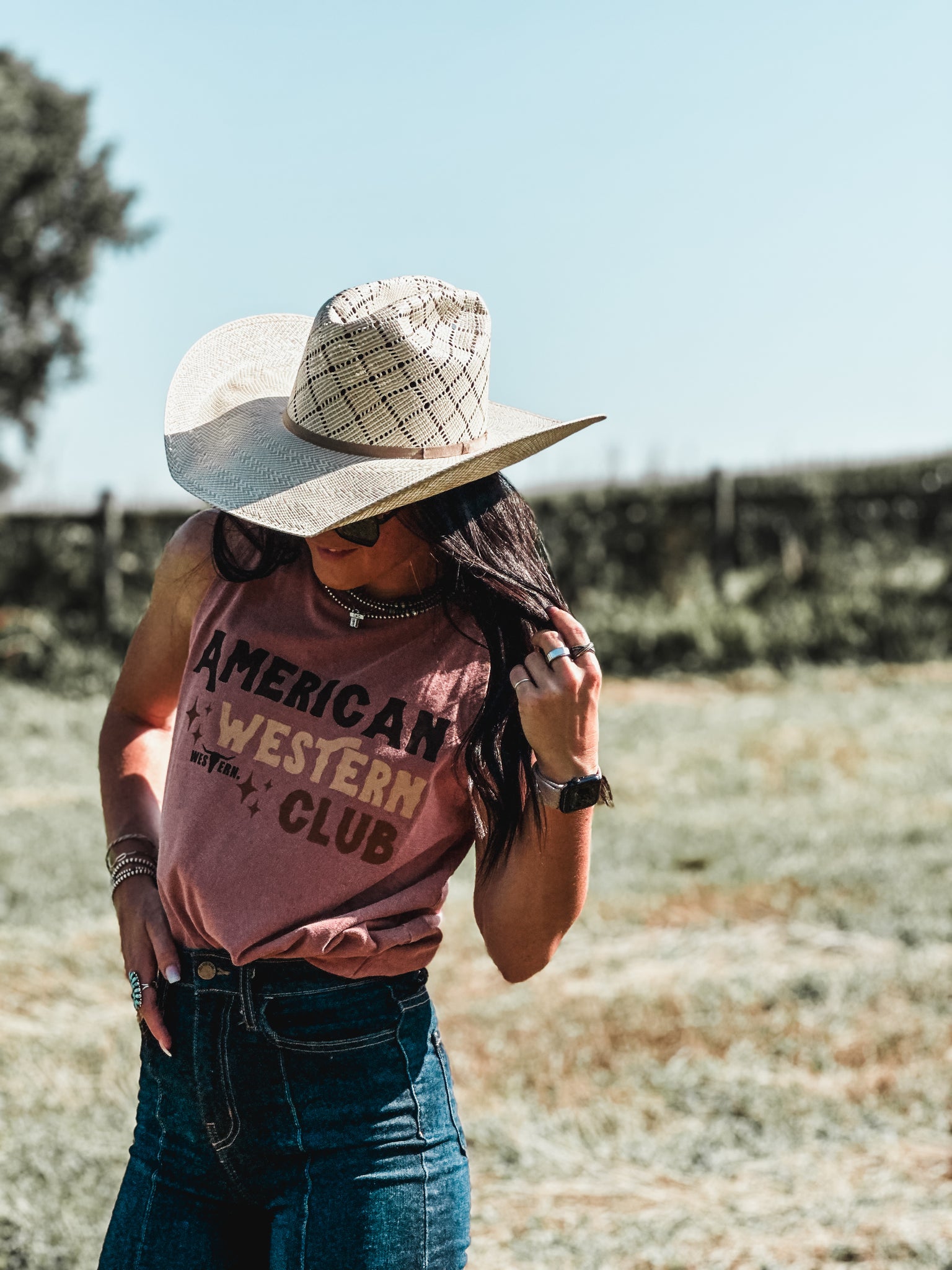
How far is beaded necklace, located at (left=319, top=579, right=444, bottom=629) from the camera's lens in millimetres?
1850

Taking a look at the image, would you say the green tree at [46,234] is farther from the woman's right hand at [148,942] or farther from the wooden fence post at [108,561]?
the woman's right hand at [148,942]

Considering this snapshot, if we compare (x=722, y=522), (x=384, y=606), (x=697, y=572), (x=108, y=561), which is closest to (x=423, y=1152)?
(x=384, y=606)

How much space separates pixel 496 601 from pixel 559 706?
0.21m

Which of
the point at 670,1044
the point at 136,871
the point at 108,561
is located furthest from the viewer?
the point at 108,561

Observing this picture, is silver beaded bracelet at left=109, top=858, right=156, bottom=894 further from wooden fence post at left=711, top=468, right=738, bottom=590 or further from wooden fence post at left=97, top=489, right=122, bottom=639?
wooden fence post at left=711, top=468, right=738, bottom=590

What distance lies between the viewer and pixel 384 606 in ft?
6.07

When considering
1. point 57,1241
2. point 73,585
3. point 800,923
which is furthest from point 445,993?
point 73,585

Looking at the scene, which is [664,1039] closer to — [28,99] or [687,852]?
[687,852]

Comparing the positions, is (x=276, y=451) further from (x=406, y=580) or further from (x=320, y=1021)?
(x=320, y=1021)

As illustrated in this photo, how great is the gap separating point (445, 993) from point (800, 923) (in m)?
1.58

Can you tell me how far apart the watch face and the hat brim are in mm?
419

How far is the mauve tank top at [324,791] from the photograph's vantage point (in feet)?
5.77

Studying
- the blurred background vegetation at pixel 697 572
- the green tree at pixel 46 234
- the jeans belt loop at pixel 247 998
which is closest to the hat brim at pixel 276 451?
the jeans belt loop at pixel 247 998

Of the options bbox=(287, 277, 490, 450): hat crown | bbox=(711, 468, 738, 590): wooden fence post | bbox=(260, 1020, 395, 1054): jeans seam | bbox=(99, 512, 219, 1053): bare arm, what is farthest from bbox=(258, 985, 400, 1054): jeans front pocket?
bbox=(711, 468, 738, 590): wooden fence post
